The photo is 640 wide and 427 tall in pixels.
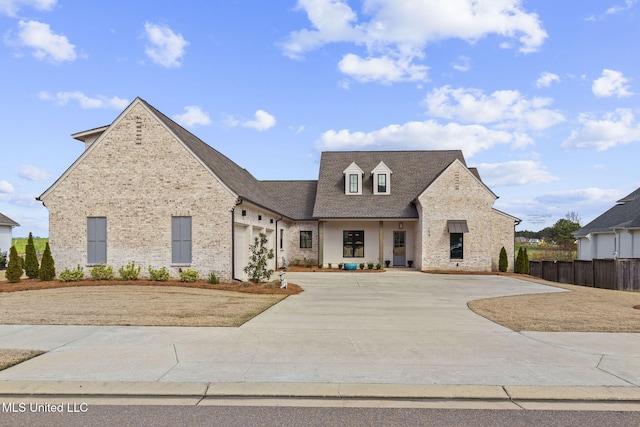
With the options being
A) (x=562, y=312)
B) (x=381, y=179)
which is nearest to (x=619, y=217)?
(x=381, y=179)

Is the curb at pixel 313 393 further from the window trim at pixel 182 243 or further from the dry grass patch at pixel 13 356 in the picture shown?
the window trim at pixel 182 243

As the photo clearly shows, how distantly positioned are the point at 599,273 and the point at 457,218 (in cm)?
818

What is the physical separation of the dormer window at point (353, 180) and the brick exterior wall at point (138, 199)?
14.5 meters

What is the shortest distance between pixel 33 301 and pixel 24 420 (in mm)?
10485

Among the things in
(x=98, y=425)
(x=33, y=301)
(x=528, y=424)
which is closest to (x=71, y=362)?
(x=98, y=425)

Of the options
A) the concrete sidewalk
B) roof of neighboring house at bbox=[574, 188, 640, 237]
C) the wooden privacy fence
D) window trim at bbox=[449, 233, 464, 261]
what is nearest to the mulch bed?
the concrete sidewalk

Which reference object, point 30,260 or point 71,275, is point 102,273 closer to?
point 71,275

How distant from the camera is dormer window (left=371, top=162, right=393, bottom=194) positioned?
104ft

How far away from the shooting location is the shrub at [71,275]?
60.4ft

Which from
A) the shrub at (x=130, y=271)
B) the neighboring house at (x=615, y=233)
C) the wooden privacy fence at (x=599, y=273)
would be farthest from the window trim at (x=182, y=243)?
the neighboring house at (x=615, y=233)

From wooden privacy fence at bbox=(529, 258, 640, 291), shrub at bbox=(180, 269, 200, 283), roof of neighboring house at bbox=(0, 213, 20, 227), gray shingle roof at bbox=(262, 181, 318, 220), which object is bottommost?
wooden privacy fence at bbox=(529, 258, 640, 291)

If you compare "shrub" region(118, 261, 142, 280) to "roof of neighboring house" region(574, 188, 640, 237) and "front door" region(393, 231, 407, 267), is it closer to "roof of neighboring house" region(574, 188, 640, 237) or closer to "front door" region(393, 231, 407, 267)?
"front door" region(393, 231, 407, 267)

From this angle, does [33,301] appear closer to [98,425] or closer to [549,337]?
[98,425]

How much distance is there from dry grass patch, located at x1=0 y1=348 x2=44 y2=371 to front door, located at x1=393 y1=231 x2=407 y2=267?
25.9 metres
